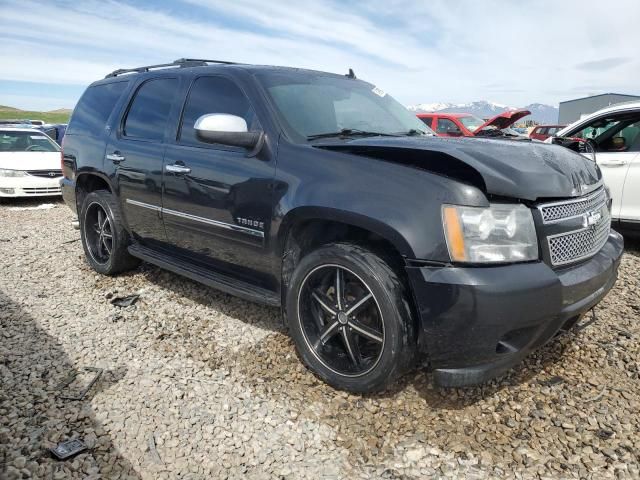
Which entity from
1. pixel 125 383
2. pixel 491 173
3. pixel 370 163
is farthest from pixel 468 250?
pixel 125 383

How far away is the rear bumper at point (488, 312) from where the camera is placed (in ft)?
7.00

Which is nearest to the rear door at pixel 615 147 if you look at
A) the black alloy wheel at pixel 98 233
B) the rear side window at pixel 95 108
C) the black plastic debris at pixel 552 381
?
the black plastic debris at pixel 552 381

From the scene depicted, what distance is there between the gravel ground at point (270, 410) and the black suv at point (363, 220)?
0.30 metres

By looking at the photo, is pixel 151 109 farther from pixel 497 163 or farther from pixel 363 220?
pixel 497 163

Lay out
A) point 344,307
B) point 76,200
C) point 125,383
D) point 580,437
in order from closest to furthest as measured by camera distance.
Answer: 1. point 580,437
2. point 344,307
3. point 125,383
4. point 76,200

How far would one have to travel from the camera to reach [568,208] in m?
2.41

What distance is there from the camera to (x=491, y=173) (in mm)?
2217

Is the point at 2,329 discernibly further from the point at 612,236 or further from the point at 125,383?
the point at 612,236

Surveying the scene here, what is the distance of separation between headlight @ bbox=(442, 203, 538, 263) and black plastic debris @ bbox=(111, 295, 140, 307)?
2.96 meters

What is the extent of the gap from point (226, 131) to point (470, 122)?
35.5ft

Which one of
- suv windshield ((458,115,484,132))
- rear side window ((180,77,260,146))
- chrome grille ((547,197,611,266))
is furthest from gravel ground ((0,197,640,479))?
suv windshield ((458,115,484,132))

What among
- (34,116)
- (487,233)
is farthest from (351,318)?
(34,116)

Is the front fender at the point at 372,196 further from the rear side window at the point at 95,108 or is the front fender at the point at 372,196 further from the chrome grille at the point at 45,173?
the chrome grille at the point at 45,173

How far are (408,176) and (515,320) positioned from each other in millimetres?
827
